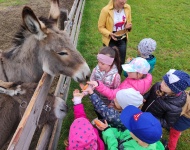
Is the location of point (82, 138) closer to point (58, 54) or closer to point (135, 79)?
point (58, 54)

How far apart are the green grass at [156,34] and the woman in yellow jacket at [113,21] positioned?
1.37 m

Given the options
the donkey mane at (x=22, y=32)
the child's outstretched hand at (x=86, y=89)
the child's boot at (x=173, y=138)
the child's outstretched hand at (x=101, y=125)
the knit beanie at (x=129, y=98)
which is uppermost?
the donkey mane at (x=22, y=32)

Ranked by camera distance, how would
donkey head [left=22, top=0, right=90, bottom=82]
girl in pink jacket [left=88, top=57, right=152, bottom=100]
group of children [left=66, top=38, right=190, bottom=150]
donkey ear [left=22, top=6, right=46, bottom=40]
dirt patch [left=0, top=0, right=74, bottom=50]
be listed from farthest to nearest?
dirt patch [left=0, top=0, right=74, bottom=50]
girl in pink jacket [left=88, top=57, right=152, bottom=100]
donkey head [left=22, top=0, right=90, bottom=82]
donkey ear [left=22, top=6, right=46, bottom=40]
group of children [left=66, top=38, right=190, bottom=150]

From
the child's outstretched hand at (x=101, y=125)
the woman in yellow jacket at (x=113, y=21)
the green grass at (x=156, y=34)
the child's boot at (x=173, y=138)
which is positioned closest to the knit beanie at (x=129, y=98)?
the child's outstretched hand at (x=101, y=125)

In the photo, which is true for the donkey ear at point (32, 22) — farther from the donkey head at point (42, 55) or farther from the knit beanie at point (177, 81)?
the knit beanie at point (177, 81)

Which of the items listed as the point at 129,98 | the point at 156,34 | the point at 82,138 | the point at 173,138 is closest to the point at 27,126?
the point at 82,138

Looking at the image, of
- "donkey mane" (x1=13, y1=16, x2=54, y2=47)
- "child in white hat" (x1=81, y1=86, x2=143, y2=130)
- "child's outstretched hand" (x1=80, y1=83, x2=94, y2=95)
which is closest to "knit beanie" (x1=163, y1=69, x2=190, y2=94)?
"child in white hat" (x1=81, y1=86, x2=143, y2=130)

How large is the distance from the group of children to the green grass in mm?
1078

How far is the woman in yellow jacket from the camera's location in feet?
13.4

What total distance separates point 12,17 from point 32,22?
624 cm

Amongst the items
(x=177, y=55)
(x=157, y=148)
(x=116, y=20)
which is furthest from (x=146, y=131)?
(x=177, y=55)

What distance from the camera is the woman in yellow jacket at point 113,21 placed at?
4078 mm

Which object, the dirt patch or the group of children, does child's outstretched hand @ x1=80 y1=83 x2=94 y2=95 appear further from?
the dirt patch

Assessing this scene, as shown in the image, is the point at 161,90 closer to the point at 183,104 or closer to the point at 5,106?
the point at 183,104
